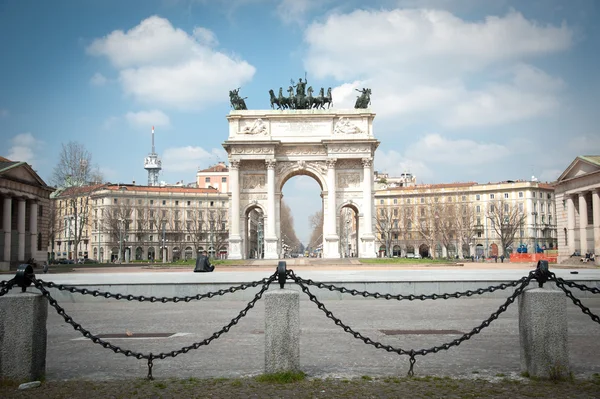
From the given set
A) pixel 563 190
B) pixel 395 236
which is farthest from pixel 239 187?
pixel 395 236

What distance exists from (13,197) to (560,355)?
4948 cm

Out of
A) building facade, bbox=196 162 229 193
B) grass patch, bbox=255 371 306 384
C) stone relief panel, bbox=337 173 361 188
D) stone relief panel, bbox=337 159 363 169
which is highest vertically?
building facade, bbox=196 162 229 193

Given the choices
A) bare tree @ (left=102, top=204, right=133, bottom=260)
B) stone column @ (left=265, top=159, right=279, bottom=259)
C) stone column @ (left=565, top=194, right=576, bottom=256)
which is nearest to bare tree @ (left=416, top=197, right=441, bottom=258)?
stone column @ (left=565, top=194, right=576, bottom=256)

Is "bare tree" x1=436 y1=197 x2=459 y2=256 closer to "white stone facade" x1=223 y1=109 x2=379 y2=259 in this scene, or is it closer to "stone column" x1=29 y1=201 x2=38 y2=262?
"white stone facade" x1=223 y1=109 x2=379 y2=259

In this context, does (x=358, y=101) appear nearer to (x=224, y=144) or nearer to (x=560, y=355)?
(x=224, y=144)

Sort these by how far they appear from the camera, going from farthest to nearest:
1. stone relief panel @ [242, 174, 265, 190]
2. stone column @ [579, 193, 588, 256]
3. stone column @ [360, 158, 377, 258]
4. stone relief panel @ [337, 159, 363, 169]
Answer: stone relief panel @ [242, 174, 265, 190], stone relief panel @ [337, 159, 363, 169], stone column @ [360, 158, 377, 258], stone column @ [579, 193, 588, 256]

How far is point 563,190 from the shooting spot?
5297 cm

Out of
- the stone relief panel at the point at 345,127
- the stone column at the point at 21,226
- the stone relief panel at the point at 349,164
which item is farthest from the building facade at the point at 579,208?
the stone column at the point at 21,226

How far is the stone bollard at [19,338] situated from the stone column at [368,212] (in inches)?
2053

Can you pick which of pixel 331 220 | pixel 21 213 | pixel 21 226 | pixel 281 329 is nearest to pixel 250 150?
pixel 331 220

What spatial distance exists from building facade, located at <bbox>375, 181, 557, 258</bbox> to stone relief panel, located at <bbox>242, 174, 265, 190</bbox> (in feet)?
149

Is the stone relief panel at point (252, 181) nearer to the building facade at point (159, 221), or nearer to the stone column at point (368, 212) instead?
the stone column at point (368, 212)

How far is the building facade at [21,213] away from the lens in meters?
46.4

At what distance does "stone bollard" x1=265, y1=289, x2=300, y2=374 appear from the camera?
22.6 ft
